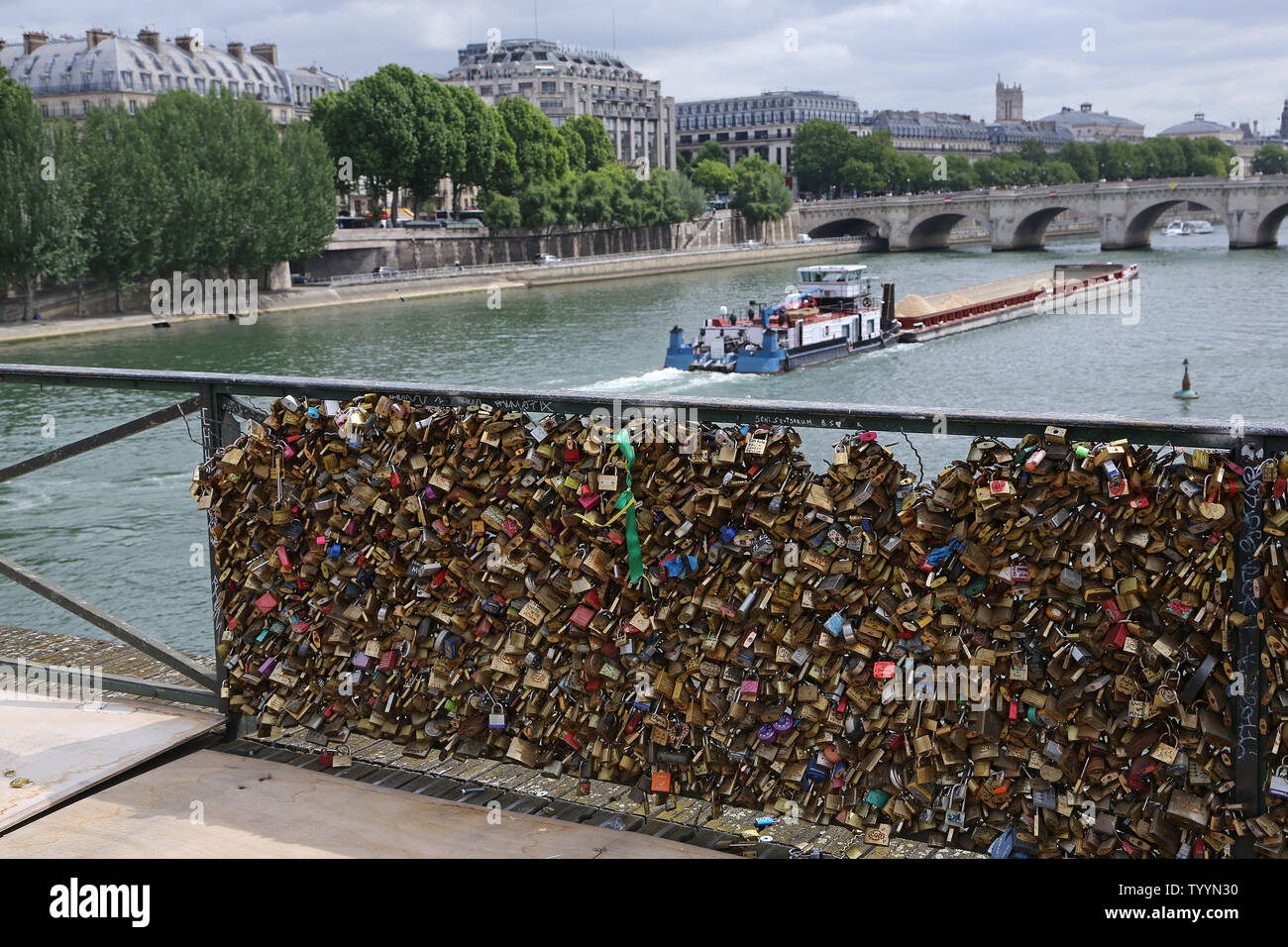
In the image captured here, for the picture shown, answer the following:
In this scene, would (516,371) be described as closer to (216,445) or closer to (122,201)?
(122,201)

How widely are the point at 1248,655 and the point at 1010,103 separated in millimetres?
181282

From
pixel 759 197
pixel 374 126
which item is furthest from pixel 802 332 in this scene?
pixel 759 197

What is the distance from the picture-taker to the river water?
551 inches

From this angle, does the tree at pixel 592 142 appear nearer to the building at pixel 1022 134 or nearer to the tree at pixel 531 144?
the tree at pixel 531 144

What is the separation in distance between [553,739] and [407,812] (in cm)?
37

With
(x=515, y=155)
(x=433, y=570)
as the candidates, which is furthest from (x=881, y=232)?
(x=433, y=570)

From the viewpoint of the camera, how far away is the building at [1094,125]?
15788 cm

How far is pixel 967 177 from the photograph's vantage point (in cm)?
10012

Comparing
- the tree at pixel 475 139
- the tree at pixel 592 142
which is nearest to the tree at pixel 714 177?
the tree at pixel 592 142

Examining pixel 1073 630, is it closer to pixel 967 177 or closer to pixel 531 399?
pixel 531 399

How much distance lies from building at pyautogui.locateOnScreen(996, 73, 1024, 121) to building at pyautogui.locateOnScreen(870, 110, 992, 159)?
101 feet

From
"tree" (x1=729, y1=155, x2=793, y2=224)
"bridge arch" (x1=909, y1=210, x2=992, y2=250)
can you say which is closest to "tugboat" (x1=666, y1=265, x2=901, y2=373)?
"tree" (x1=729, y1=155, x2=793, y2=224)

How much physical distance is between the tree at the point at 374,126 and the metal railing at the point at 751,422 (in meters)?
50.2
